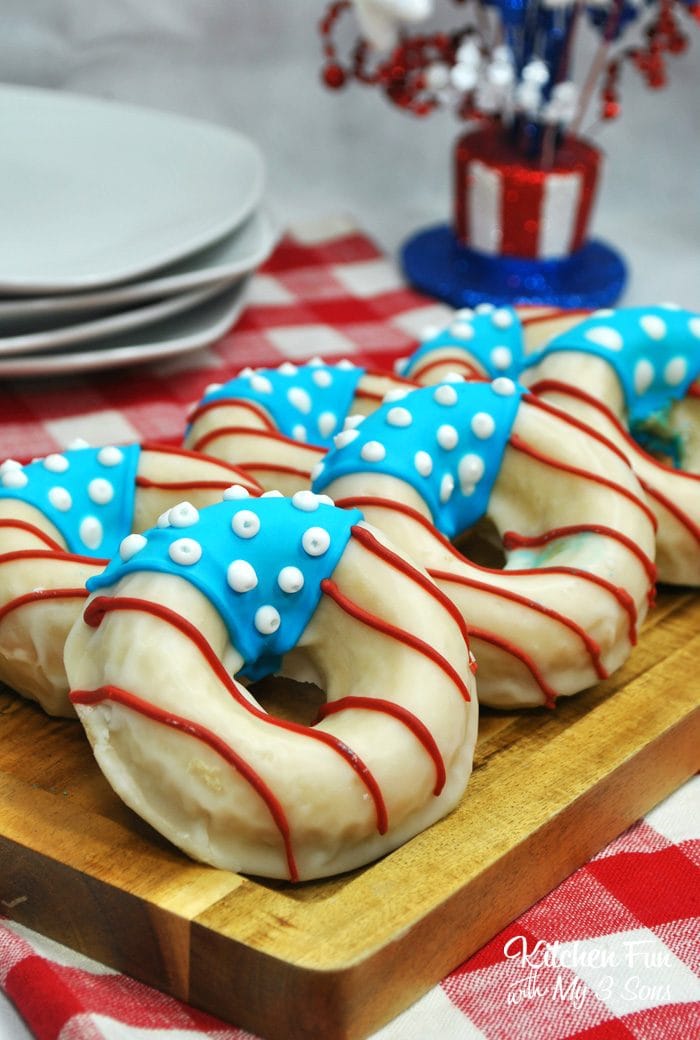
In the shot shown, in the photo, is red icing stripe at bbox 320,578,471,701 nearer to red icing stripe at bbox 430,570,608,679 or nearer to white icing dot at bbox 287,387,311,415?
red icing stripe at bbox 430,570,608,679

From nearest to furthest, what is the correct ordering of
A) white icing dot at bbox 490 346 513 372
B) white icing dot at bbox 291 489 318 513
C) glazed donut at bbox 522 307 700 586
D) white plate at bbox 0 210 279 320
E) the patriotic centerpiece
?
white icing dot at bbox 291 489 318 513 → glazed donut at bbox 522 307 700 586 → white icing dot at bbox 490 346 513 372 → white plate at bbox 0 210 279 320 → the patriotic centerpiece

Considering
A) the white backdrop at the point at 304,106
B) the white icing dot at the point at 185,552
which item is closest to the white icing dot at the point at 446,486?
the white icing dot at the point at 185,552

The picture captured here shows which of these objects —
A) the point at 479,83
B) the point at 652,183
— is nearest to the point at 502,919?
the point at 479,83

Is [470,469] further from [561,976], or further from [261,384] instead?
[561,976]

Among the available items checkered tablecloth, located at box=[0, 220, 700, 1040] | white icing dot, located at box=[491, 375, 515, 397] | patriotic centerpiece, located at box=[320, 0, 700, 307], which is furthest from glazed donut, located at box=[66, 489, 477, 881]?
patriotic centerpiece, located at box=[320, 0, 700, 307]

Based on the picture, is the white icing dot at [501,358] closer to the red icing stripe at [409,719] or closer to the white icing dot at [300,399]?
the white icing dot at [300,399]

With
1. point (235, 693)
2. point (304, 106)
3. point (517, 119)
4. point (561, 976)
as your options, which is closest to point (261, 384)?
point (235, 693)
